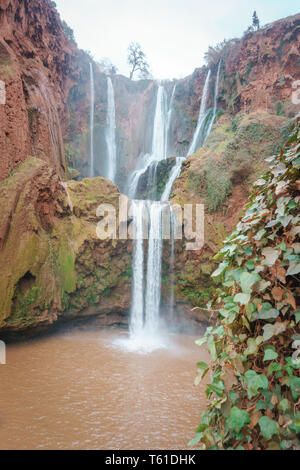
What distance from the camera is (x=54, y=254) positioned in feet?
25.6

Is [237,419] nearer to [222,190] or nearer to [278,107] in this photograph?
[222,190]

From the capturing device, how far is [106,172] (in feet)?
64.9

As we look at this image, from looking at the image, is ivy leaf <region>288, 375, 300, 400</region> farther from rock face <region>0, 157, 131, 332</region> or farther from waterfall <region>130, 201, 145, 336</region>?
waterfall <region>130, 201, 145, 336</region>

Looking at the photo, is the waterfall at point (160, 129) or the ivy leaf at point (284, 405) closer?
the ivy leaf at point (284, 405)

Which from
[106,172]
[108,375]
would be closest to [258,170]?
[108,375]

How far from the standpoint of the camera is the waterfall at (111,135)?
2012cm

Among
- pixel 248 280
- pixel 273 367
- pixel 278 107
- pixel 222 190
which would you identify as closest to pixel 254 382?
pixel 273 367

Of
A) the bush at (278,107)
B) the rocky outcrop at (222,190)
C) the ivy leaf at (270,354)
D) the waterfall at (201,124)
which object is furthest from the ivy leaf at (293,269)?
the waterfall at (201,124)

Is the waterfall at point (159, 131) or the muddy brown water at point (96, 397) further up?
the waterfall at point (159, 131)

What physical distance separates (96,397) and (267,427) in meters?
4.35

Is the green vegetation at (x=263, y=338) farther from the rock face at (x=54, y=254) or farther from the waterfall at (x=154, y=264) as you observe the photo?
the waterfall at (x=154, y=264)

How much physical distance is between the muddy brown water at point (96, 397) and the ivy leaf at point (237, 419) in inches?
115

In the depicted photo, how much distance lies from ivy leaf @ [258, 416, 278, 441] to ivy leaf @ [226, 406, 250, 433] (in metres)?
0.07
